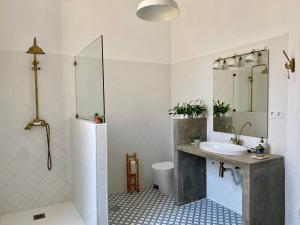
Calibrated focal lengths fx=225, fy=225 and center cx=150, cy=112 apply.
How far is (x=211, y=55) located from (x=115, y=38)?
1.44 metres

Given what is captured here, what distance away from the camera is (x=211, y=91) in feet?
10.2

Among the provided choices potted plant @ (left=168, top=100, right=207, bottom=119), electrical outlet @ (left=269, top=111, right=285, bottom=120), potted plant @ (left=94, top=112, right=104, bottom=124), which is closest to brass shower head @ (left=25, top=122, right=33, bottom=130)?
potted plant @ (left=94, top=112, right=104, bottom=124)

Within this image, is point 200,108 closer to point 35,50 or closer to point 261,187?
point 261,187

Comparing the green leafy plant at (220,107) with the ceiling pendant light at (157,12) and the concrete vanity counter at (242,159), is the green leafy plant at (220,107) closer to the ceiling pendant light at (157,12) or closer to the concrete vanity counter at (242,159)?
the concrete vanity counter at (242,159)

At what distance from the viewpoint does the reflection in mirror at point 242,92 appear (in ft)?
8.20

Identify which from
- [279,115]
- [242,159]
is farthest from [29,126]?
[279,115]

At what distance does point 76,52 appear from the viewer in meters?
3.15

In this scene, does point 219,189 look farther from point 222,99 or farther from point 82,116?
point 82,116

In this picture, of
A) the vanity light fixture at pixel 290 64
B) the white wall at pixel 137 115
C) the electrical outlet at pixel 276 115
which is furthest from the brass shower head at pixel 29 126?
the vanity light fixture at pixel 290 64

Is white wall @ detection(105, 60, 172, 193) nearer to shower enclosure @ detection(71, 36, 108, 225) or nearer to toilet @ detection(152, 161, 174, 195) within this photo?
toilet @ detection(152, 161, 174, 195)

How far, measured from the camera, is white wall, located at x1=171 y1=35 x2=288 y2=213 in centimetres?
231

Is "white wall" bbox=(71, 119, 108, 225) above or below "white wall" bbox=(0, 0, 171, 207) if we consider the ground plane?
below

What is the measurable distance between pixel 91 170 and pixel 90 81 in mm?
973

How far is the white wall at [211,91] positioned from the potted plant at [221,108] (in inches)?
3.3
